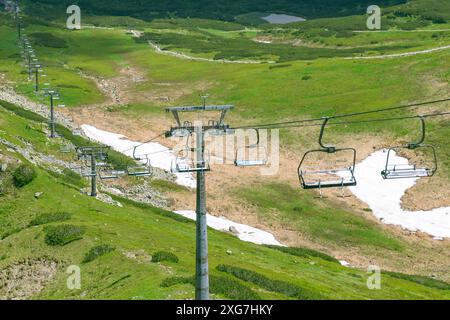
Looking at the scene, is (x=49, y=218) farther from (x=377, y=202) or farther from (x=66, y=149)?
(x=377, y=202)

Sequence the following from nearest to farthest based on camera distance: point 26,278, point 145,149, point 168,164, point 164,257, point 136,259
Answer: point 136,259 → point 164,257 → point 26,278 → point 168,164 → point 145,149

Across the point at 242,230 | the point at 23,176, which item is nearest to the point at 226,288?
the point at 23,176

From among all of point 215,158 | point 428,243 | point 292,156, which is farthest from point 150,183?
point 428,243

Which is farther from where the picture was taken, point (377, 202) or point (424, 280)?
point (377, 202)

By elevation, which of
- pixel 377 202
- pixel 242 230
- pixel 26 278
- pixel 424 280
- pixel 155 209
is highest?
pixel 26 278

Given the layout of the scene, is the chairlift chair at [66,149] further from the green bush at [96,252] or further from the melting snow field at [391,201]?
the melting snow field at [391,201]

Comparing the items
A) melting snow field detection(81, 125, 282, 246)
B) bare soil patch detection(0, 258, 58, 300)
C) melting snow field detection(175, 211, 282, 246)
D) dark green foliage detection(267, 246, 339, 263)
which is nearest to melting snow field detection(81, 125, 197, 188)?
melting snow field detection(81, 125, 282, 246)
